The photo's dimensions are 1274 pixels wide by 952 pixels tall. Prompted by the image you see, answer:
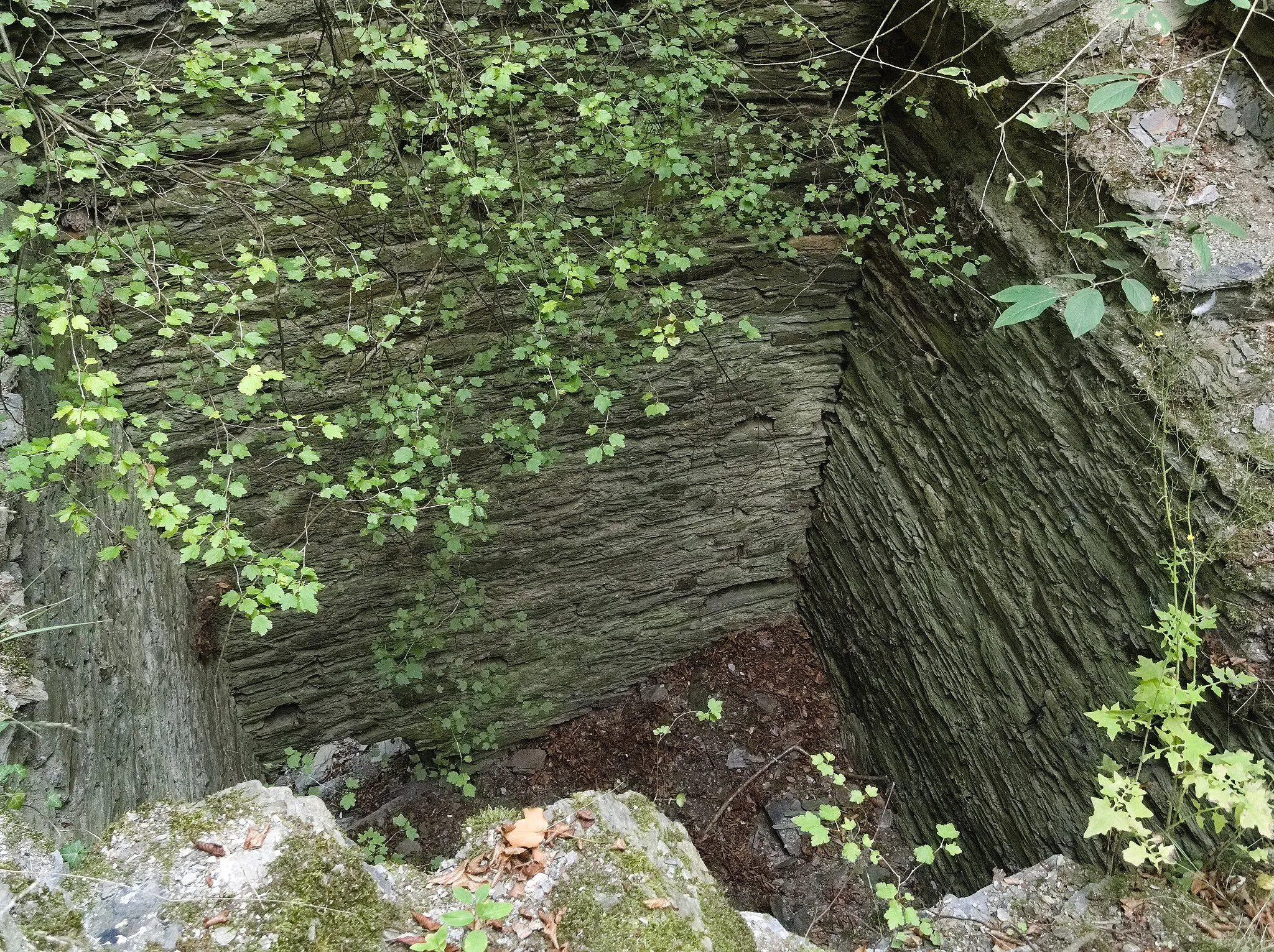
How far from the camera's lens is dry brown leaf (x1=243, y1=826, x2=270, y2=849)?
1.46 metres

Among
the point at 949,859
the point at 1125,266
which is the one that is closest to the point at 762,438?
the point at 1125,266

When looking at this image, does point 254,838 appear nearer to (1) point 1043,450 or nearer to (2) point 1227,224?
(1) point 1043,450

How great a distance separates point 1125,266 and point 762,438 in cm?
196

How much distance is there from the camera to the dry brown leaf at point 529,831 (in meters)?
1.57

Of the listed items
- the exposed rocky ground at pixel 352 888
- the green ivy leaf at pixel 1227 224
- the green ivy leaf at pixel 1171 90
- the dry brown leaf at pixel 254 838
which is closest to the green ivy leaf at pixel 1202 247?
the green ivy leaf at pixel 1227 224

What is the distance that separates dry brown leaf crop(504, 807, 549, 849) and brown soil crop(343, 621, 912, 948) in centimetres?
261

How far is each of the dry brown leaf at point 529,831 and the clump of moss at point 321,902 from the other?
27cm

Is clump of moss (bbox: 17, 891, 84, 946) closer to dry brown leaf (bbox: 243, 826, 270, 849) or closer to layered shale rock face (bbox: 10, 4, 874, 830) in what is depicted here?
dry brown leaf (bbox: 243, 826, 270, 849)

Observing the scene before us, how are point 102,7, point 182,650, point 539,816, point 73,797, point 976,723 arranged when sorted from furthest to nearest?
point 976,723
point 182,650
point 102,7
point 73,797
point 539,816

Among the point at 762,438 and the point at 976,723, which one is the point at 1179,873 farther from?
the point at 762,438

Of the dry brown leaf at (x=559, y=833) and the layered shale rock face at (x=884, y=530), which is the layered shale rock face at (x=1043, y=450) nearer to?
the layered shale rock face at (x=884, y=530)

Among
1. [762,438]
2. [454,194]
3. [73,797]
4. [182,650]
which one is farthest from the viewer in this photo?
[762,438]

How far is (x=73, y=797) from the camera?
180 centimetres

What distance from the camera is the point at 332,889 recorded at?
141cm
